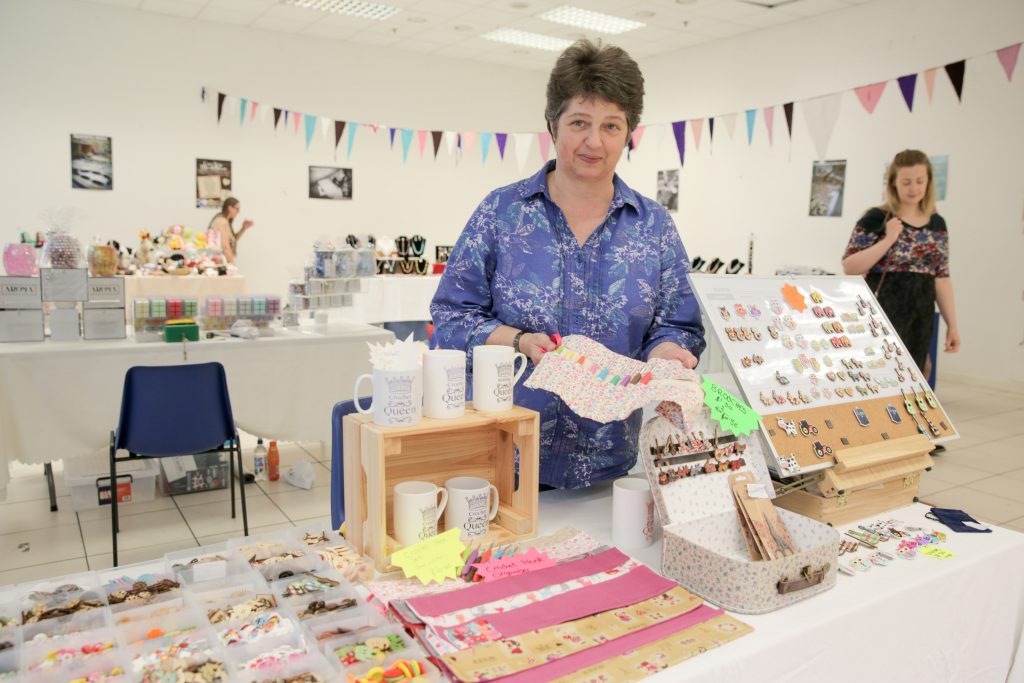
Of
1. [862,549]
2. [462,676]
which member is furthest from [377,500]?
[862,549]

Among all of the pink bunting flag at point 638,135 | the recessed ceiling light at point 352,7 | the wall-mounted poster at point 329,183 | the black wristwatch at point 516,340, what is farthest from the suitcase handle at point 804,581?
the wall-mounted poster at point 329,183

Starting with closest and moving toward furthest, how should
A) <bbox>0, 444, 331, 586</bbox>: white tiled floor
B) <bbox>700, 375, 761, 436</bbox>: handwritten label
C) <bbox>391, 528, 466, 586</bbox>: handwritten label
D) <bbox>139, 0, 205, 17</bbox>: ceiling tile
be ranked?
1. <bbox>391, 528, 466, 586</bbox>: handwritten label
2. <bbox>700, 375, 761, 436</bbox>: handwritten label
3. <bbox>0, 444, 331, 586</bbox>: white tiled floor
4. <bbox>139, 0, 205, 17</bbox>: ceiling tile

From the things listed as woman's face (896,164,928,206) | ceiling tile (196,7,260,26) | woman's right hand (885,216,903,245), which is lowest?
woman's right hand (885,216,903,245)

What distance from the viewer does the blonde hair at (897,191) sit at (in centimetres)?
423

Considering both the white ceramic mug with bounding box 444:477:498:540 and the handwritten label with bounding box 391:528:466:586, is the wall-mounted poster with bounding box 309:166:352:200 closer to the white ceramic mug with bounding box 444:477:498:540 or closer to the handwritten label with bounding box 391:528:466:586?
the white ceramic mug with bounding box 444:477:498:540

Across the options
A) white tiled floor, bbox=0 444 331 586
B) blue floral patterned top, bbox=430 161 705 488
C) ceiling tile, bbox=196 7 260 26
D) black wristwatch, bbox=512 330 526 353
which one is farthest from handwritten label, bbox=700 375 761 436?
ceiling tile, bbox=196 7 260 26

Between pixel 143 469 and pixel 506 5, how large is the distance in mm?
6167

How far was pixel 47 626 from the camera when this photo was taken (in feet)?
3.41

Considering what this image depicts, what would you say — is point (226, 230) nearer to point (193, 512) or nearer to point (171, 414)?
point (193, 512)

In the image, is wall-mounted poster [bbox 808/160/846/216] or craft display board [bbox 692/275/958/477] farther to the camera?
wall-mounted poster [bbox 808/160/846/216]

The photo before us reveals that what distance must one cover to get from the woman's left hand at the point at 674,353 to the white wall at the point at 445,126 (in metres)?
6.45

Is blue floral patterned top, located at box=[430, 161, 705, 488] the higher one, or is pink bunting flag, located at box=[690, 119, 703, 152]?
pink bunting flag, located at box=[690, 119, 703, 152]

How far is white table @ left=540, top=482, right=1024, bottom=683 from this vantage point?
112 cm

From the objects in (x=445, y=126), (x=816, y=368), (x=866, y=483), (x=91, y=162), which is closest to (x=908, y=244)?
(x=816, y=368)
